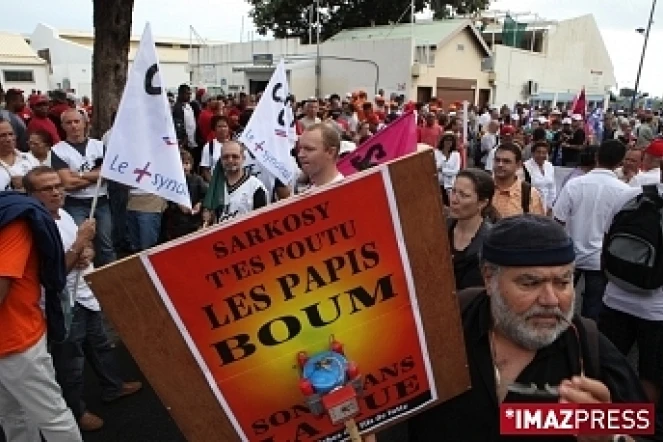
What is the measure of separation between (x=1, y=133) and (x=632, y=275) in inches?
189

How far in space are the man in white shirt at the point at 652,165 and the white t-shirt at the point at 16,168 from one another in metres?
5.13

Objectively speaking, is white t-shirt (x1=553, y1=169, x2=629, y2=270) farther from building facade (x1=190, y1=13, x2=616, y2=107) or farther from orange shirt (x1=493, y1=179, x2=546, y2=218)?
building facade (x1=190, y1=13, x2=616, y2=107)

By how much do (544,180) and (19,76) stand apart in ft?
112

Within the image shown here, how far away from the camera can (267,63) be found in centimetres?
2988

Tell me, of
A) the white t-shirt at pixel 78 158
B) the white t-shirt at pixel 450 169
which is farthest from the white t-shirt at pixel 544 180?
the white t-shirt at pixel 78 158

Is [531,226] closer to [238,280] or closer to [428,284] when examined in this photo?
[428,284]

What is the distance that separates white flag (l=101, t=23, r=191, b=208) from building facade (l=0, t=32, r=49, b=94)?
32440 mm

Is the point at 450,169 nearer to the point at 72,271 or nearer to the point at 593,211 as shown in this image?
the point at 593,211

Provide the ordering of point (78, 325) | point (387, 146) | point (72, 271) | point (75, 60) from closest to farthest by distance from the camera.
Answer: point (72, 271)
point (78, 325)
point (387, 146)
point (75, 60)

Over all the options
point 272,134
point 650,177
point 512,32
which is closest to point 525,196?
point 650,177

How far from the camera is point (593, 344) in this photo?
1.60 meters

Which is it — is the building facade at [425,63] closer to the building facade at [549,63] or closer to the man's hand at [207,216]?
the building facade at [549,63]

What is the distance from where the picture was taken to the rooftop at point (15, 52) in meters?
31.7

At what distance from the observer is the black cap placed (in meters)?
1.53
